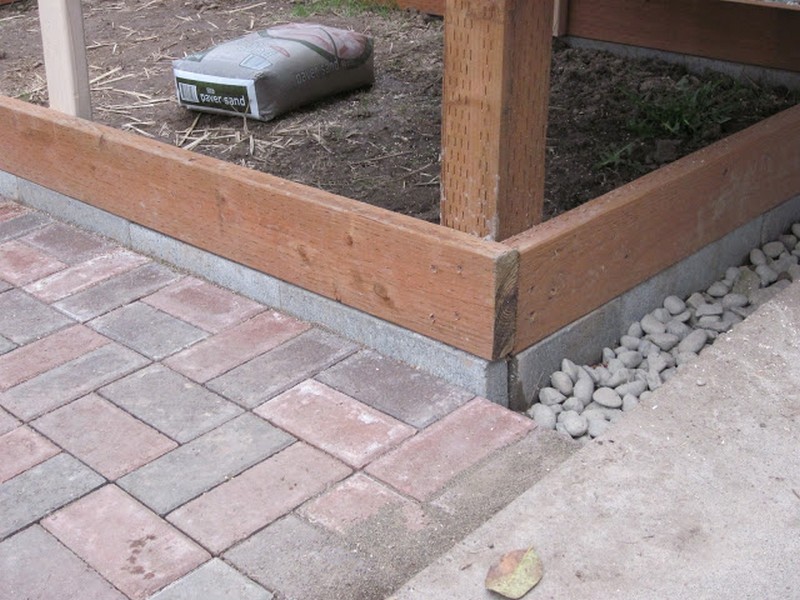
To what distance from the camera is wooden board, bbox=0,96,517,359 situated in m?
2.98

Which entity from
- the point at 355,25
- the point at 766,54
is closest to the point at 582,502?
the point at 766,54

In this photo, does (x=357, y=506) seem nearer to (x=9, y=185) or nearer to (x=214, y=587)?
(x=214, y=587)

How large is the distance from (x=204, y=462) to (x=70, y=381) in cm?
64

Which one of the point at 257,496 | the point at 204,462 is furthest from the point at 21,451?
the point at 257,496

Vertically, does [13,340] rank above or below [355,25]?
below

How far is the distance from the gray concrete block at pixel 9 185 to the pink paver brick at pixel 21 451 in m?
1.77

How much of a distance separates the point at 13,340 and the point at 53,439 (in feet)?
2.15

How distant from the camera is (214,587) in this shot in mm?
2377

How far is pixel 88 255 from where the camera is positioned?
13.3 ft

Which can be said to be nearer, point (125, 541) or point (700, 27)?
point (125, 541)

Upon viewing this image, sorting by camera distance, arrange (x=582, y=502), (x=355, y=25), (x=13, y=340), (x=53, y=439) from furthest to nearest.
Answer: (x=355, y=25) < (x=13, y=340) < (x=53, y=439) < (x=582, y=502)

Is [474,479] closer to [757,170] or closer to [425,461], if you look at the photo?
[425,461]

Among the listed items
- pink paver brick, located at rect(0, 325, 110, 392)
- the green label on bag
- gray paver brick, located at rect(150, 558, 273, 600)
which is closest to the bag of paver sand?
the green label on bag

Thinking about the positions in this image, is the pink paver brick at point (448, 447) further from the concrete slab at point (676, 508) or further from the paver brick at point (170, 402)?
the paver brick at point (170, 402)
